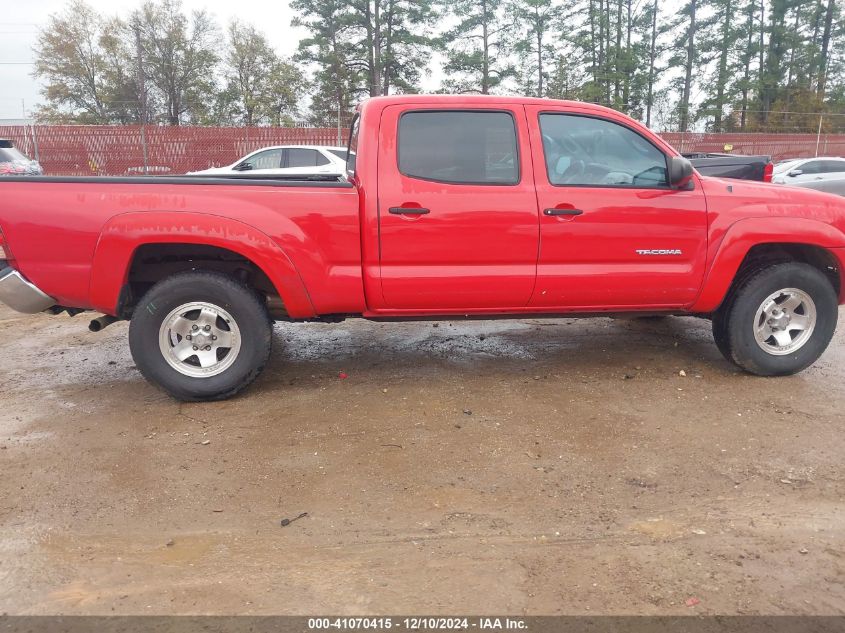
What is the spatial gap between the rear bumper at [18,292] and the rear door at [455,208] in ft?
6.75

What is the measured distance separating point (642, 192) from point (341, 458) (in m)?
2.54

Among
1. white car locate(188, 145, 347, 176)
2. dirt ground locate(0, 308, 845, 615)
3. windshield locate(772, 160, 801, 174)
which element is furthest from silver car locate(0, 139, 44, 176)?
windshield locate(772, 160, 801, 174)

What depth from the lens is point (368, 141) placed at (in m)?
3.96

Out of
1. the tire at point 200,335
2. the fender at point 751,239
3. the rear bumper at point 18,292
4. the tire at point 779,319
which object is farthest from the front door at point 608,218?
the rear bumper at point 18,292

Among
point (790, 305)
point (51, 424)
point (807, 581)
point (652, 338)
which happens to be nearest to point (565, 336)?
point (652, 338)

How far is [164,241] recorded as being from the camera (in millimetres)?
3697

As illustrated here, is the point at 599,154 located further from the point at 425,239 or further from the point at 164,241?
the point at 164,241

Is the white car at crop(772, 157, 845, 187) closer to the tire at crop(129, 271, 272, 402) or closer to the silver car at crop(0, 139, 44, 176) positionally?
the tire at crop(129, 271, 272, 402)

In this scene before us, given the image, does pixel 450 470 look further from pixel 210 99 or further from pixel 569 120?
pixel 210 99

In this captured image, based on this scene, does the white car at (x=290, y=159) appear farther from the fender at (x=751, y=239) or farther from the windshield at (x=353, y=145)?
the fender at (x=751, y=239)

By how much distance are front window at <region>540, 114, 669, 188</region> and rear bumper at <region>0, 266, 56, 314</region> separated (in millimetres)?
3231

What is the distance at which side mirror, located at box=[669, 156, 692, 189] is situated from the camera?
4016 mm

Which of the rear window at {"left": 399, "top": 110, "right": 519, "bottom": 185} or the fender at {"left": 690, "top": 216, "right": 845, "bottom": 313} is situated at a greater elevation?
the rear window at {"left": 399, "top": 110, "right": 519, "bottom": 185}

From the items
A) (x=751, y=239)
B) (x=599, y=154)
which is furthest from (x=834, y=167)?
(x=599, y=154)
